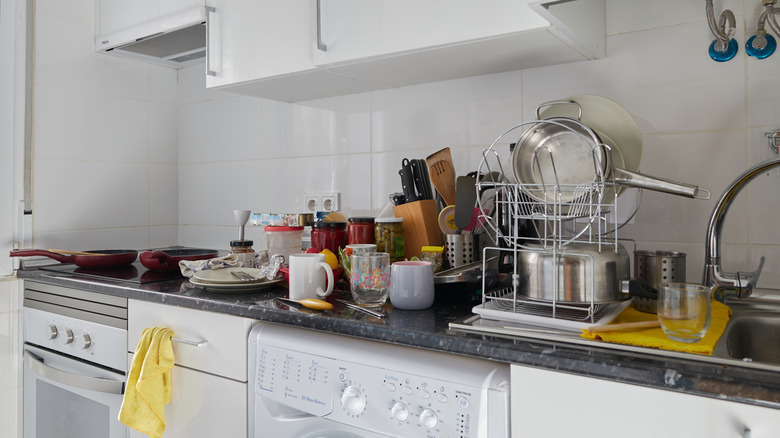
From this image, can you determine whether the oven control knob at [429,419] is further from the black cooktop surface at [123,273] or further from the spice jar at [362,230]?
the black cooktop surface at [123,273]

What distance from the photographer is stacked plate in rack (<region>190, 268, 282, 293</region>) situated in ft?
4.17

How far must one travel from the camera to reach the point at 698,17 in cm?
122

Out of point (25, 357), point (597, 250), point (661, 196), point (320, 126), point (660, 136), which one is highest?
point (320, 126)

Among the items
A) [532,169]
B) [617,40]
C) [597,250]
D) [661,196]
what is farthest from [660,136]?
[597,250]

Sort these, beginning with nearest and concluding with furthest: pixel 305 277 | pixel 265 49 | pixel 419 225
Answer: pixel 305 277, pixel 419 225, pixel 265 49

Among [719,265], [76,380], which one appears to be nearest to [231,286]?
[76,380]

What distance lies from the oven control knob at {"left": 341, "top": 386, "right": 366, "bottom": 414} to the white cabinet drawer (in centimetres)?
30

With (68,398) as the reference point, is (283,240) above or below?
above

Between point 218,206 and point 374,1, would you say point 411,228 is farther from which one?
point 218,206

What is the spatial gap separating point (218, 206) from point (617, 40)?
65.0 inches

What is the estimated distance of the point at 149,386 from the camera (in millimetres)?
1237

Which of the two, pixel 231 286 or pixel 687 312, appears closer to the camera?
pixel 687 312

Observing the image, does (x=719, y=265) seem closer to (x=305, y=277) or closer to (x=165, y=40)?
(x=305, y=277)

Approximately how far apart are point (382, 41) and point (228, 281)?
0.71 meters
